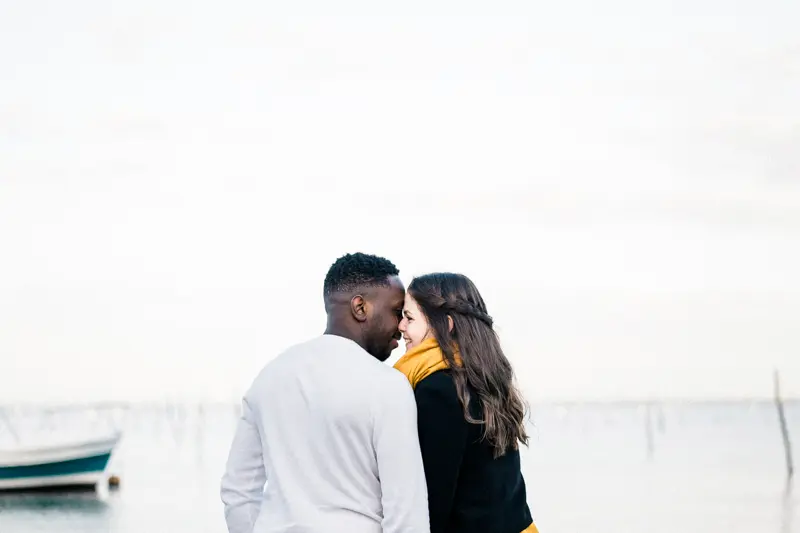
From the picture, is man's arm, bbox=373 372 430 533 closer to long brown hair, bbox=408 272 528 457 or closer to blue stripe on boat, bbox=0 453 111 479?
long brown hair, bbox=408 272 528 457

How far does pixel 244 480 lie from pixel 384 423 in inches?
18.5

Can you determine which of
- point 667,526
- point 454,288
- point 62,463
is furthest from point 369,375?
point 62,463

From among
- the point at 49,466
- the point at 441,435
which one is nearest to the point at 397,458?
the point at 441,435

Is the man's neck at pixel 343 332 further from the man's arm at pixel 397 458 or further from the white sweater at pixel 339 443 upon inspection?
the man's arm at pixel 397 458

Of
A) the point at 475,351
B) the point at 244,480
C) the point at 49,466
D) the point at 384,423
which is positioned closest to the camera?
the point at 384,423

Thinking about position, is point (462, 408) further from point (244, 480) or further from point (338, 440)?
point (244, 480)

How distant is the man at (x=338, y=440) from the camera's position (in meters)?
2.27

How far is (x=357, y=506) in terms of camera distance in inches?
91.0

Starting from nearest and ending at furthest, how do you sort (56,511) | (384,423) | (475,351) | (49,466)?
(384,423), (475,351), (56,511), (49,466)

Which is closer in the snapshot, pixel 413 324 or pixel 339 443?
pixel 339 443

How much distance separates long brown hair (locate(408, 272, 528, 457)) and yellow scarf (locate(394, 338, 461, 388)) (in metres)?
0.02

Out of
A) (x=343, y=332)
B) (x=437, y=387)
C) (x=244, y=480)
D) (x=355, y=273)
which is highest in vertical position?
(x=355, y=273)

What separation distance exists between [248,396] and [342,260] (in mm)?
383

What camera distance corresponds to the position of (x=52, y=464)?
2391 cm
